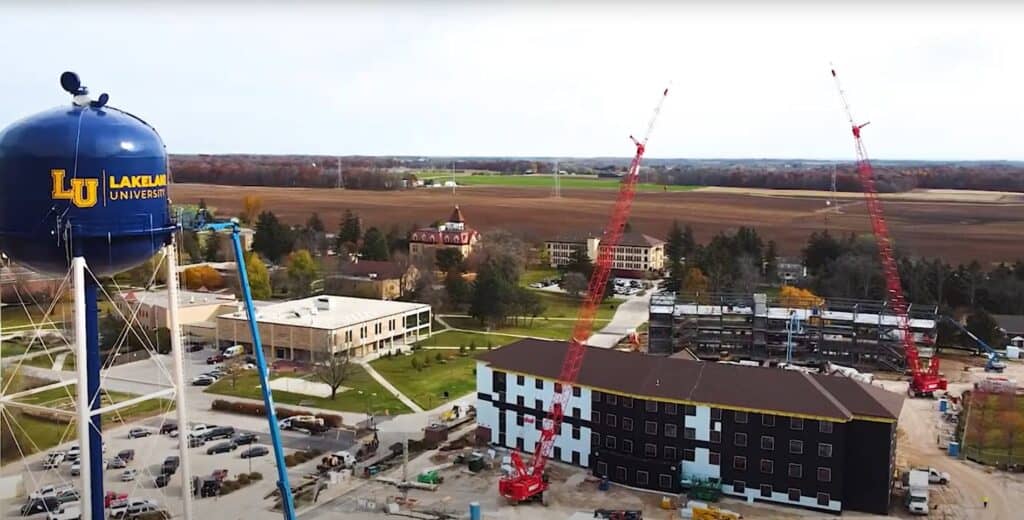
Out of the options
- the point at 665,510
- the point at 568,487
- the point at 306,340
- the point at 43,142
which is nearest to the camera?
the point at 43,142

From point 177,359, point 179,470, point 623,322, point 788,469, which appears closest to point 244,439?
point 179,470

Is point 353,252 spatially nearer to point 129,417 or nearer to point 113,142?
point 129,417

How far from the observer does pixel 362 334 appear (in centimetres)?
3419

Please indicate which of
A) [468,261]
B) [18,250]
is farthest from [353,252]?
[18,250]

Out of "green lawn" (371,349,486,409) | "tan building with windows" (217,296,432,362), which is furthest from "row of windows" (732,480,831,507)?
"tan building with windows" (217,296,432,362)

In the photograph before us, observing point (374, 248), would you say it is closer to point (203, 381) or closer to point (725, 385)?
point (203, 381)

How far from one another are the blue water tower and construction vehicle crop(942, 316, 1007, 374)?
31611 mm

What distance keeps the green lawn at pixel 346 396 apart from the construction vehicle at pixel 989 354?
22377 mm

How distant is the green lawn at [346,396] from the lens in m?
27.2

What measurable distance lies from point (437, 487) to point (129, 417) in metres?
11.3

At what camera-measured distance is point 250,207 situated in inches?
2928

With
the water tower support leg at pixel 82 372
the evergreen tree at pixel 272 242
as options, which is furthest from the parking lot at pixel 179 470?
the evergreen tree at pixel 272 242

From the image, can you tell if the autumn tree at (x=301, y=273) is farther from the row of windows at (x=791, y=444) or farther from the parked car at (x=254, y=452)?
the row of windows at (x=791, y=444)

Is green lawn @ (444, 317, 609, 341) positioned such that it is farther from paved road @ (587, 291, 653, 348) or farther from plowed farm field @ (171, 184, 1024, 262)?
plowed farm field @ (171, 184, 1024, 262)
